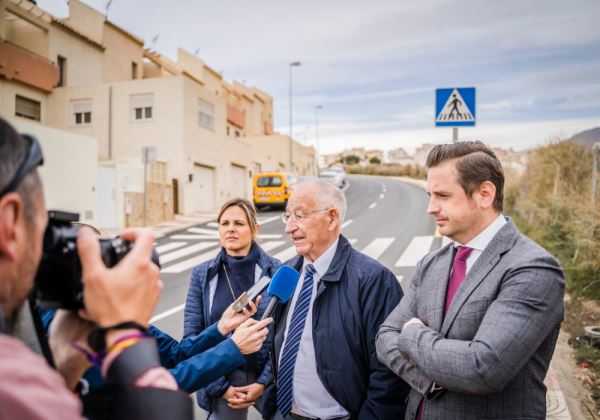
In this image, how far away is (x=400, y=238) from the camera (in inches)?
583

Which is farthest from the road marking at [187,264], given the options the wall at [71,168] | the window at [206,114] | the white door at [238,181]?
the white door at [238,181]

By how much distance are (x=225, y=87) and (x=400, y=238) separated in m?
30.7

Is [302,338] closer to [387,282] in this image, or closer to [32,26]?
[387,282]

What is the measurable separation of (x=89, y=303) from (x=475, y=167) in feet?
5.64

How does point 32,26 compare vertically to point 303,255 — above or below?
above

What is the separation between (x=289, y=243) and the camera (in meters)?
14.4

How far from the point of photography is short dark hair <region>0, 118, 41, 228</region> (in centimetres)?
88

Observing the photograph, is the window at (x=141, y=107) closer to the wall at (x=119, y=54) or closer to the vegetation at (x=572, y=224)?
the wall at (x=119, y=54)

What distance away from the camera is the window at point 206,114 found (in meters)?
26.0

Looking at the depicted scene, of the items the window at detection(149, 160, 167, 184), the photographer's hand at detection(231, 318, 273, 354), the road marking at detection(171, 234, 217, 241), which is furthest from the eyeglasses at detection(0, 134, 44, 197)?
the window at detection(149, 160, 167, 184)

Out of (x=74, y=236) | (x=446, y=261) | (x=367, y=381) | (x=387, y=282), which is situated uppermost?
(x=74, y=236)

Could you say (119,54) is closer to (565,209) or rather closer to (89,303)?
(565,209)

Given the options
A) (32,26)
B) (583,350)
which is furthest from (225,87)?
(583,350)

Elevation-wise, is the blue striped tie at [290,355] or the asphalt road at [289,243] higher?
the blue striped tie at [290,355]
